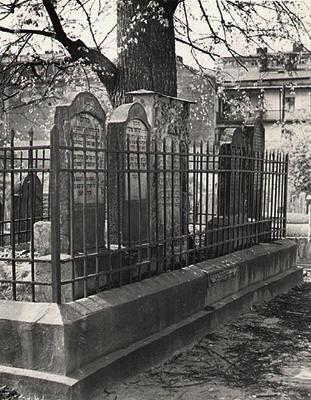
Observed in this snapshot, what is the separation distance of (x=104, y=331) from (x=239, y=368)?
1561 mm

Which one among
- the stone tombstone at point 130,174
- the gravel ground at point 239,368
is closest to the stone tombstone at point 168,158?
the stone tombstone at point 130,174

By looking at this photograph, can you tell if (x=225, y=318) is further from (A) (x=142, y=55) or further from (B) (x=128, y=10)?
(B) (x=128, y=10)

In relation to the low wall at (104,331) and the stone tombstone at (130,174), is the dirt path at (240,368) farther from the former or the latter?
the stone tombstone at (130,174)

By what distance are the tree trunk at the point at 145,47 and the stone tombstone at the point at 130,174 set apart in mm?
2408

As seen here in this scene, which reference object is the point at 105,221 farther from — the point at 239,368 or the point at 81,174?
the point at 239,368

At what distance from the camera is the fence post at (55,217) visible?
4559mm

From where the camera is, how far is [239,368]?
554cm

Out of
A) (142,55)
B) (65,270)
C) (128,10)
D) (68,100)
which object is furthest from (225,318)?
(128,10)

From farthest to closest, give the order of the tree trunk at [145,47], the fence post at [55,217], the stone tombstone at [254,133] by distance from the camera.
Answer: the stone tombstone at [254,133] → the tree trunk at [145,47] → the fence post at [55,217]

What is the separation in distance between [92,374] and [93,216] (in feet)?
5.29

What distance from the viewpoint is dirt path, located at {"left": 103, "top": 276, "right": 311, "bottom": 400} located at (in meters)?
4.86

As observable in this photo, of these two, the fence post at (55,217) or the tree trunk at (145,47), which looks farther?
the tree trunk at (145,47)

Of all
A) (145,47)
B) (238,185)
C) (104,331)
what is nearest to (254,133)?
(238,185)

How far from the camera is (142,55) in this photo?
8.48 metres
